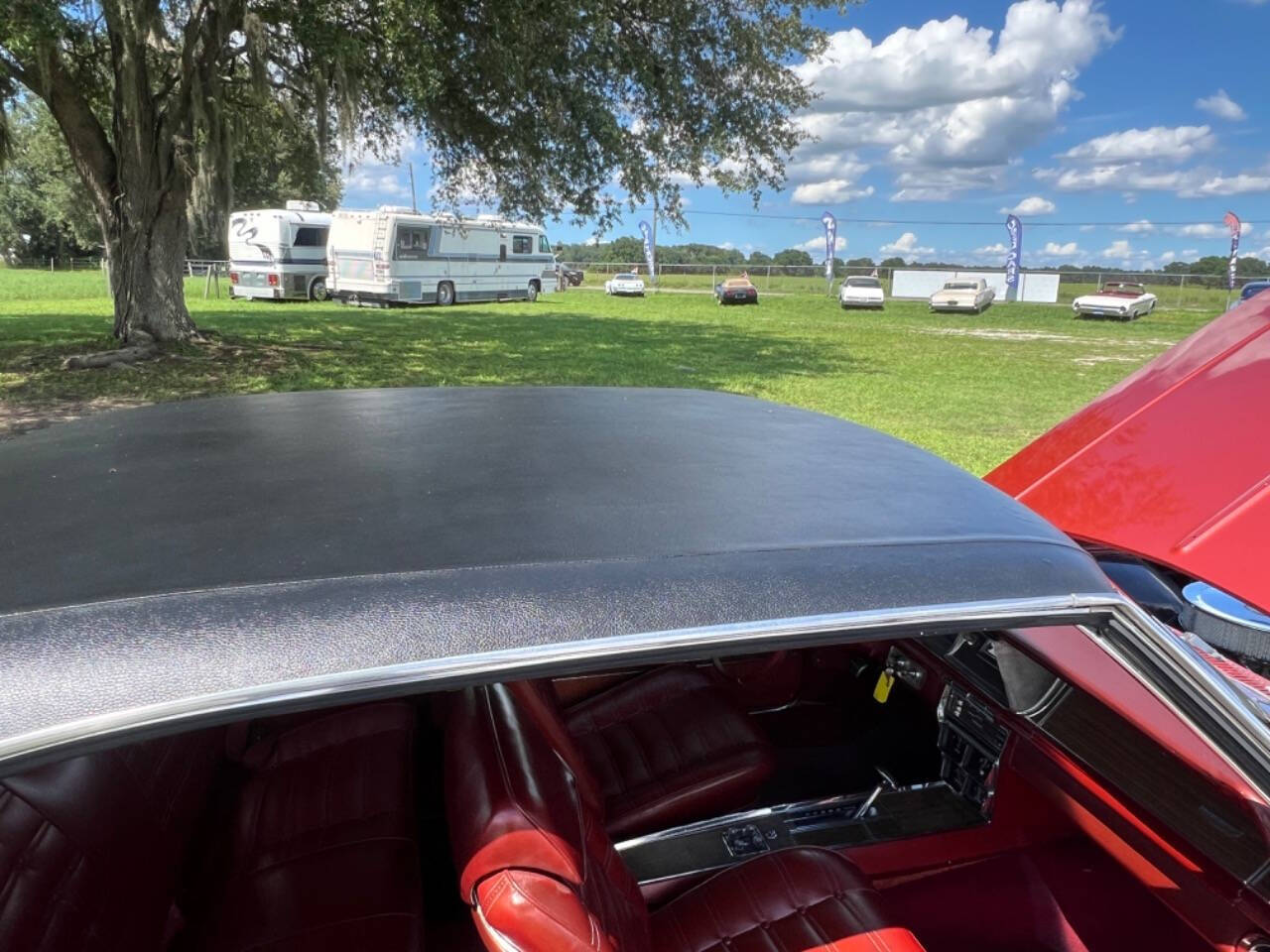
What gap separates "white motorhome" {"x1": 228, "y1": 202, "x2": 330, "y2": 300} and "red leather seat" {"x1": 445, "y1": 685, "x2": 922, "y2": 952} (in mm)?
25797

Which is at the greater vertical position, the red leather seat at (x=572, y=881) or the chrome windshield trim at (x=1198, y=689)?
the chrome windshield trim at (x=1198, y=689)

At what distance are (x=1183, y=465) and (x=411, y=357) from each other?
38.4 feet

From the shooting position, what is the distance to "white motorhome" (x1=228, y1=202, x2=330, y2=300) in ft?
80.6

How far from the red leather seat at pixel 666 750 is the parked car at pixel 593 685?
0.4 inches

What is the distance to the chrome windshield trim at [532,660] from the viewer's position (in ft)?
2.69

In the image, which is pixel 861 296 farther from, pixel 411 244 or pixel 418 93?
pixel 418 93

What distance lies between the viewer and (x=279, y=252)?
81.9 feet

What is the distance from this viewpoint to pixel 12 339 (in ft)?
43.8

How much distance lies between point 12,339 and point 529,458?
15.3 m

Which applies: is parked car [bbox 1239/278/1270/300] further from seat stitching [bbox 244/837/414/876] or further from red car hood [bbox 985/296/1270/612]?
seat stitching [bbox 244/837/414/876]

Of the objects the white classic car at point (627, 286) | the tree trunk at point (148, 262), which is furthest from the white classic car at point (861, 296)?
the tree trunk at point (148, 262)

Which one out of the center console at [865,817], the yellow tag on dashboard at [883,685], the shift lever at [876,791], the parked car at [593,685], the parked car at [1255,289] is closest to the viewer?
the parked car at [593,685]

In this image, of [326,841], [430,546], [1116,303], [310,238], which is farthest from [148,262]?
[1116,303]

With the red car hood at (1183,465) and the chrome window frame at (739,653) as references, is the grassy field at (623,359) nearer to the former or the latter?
the red car hood at (1183,465)
